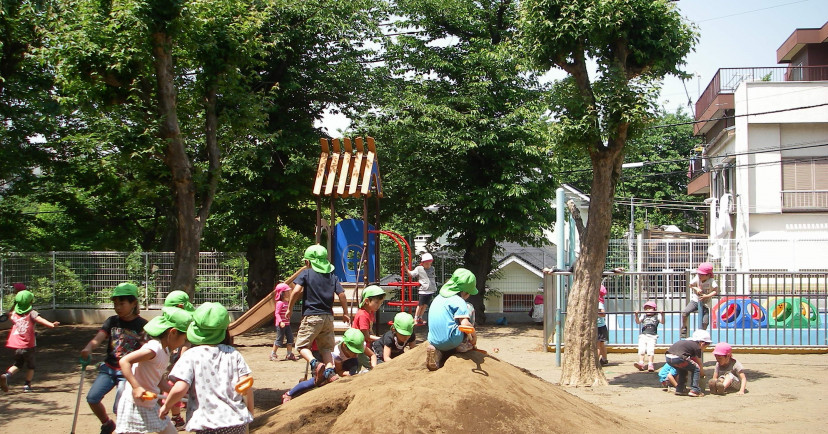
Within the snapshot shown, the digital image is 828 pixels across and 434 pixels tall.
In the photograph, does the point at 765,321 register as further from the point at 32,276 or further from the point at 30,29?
the point at 32,276

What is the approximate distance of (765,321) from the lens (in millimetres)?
14078

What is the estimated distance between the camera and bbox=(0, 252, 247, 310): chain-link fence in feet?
65.1

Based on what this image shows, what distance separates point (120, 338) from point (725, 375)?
8263 mm

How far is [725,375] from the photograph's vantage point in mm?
10258

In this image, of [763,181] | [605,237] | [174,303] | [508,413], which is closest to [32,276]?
[174,303]

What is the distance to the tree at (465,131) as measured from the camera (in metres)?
19.0

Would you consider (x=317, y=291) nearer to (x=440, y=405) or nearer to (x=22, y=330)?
(x=440, y=405)

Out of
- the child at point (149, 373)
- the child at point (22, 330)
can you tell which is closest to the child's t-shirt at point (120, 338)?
the child at point (149, 373)

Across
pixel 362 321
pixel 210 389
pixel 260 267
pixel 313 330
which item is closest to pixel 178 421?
pixel 313 330

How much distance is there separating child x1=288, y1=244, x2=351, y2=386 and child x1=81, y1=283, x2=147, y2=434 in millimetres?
2234

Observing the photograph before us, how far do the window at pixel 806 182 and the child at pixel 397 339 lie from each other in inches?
795

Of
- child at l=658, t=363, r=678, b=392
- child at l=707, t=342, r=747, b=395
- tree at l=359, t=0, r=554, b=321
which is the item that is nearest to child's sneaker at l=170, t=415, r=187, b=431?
child at l=658, t=363, r=678, b=392

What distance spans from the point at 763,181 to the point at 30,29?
73.3 feet

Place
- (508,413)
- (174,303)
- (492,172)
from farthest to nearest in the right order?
(492,172) → (174,303) → (508,413)
